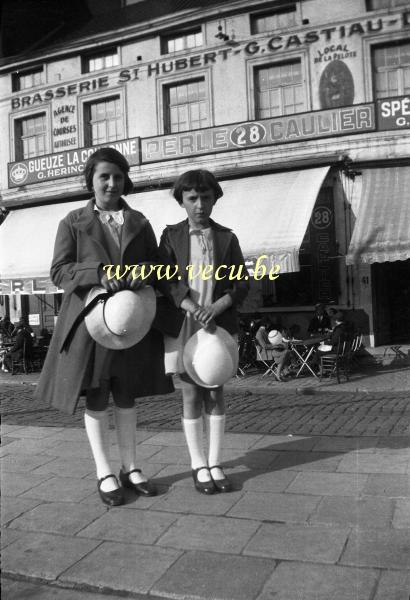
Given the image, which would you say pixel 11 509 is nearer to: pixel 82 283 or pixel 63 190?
pixel 82 283

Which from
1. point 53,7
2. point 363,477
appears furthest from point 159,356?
point 53,7

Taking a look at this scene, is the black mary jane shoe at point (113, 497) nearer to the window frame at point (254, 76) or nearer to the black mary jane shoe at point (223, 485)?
the black mary jane shoe at point (223, 485)

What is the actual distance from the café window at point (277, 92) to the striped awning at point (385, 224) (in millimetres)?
2194

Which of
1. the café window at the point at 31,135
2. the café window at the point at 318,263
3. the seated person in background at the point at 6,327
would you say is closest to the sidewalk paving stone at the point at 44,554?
the café window at the point at 31,135

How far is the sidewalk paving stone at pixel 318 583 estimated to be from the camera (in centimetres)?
221

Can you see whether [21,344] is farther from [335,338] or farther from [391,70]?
[391,70]

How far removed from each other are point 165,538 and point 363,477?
59.2 inches

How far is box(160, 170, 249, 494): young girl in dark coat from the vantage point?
3459 millimetres

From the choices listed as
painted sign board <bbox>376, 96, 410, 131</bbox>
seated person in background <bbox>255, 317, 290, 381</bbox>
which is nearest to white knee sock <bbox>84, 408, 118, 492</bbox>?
painted sign board <bbox>376, 96, 410, 131</bbox>

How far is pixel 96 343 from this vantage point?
338 centimetres

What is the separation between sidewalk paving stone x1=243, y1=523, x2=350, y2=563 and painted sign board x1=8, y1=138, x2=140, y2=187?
29.7ft

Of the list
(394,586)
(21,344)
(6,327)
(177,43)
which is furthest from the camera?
(6,327)

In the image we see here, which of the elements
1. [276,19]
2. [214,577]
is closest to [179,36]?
[276,19]

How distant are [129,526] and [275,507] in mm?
835
